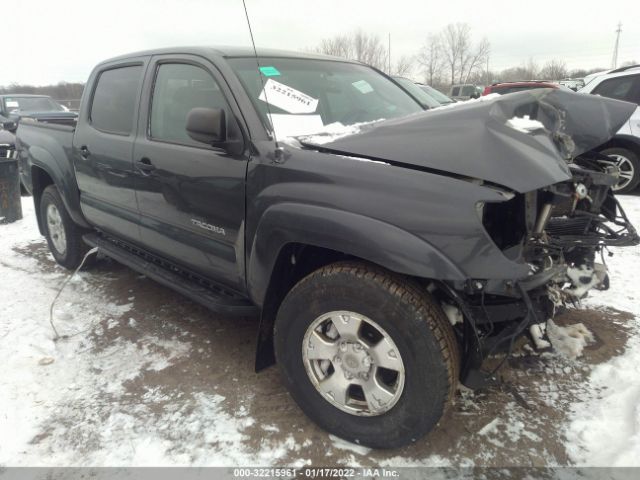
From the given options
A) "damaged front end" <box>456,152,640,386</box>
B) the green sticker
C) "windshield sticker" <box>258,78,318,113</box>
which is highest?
the green sticker

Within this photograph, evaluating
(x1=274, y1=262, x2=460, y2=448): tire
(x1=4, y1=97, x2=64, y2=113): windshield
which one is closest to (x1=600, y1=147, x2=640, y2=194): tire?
(x1=274, y1=262, x2=460, y2=448): tire

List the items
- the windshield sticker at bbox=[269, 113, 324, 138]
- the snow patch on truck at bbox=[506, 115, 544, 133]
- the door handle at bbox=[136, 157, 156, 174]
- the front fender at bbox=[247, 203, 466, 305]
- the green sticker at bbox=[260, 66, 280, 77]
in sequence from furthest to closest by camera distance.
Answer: the door handle at bbox=[136, 157, 156, 174]
the green sticker at bbox=[260, 66, 280, 77]
the windshield sticker at bbox=[269, 113, 324, 138]
the snow patch on truck at bbox=[506, 115, 544, 133]
the front fender at bbox=[247, 203, 466, 305]

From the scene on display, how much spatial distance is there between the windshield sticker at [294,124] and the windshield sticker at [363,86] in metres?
0.65

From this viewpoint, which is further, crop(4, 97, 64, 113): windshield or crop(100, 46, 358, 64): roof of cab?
crop(4, 97, 64, 113): windshield

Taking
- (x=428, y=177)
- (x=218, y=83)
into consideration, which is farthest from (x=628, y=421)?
(x=218, y=83)

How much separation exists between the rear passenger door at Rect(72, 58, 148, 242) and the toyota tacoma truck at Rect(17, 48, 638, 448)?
154mm

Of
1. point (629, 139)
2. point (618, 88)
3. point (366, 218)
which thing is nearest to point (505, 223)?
point (366, 218)

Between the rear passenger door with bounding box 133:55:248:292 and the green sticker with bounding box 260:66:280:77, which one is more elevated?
the green sticker with bounding box 260:66:280:77

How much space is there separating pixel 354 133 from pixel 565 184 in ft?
3.26

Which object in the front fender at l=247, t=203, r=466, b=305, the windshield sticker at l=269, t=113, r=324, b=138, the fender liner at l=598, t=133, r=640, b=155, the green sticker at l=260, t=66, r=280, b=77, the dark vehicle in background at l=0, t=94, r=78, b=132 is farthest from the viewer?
the dark vehicle in background at l=0, t=94, r=78, b=132

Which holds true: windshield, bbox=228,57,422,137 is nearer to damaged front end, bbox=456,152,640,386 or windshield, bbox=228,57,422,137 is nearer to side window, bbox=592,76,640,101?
damaged front end, bbox=456,152,640,386

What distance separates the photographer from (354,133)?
7.27ft

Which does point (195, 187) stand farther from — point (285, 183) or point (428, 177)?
point (428, 177)

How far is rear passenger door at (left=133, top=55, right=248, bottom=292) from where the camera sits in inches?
98.6
